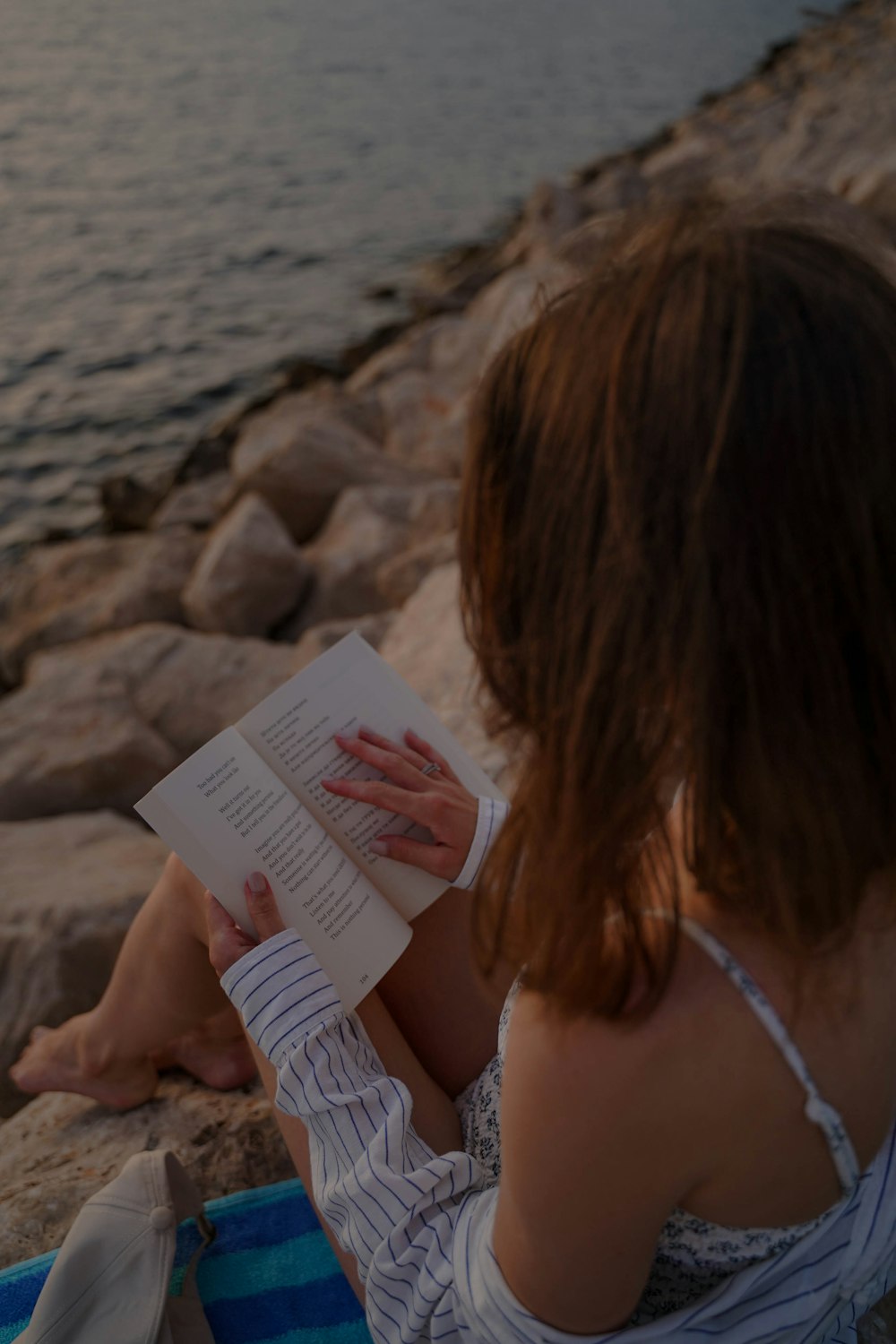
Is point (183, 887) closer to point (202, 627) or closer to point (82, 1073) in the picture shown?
point (82, 1073)

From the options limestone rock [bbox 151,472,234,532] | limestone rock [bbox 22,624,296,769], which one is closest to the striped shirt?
limestone rock [bbox 22,624,296,769]

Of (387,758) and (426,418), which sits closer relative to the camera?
(387,758)

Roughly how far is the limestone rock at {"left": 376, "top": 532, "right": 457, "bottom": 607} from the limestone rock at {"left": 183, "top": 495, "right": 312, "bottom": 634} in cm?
42

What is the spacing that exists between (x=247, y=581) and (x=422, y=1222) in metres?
3.18

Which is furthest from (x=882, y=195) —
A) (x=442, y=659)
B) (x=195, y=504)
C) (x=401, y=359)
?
(x=442, y=659)

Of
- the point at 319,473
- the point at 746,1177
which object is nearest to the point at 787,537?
the point at 746,1177

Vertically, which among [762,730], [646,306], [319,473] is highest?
[646,306]

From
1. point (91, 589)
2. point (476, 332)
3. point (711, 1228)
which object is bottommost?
point (91, 589)

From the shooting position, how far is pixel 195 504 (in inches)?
227

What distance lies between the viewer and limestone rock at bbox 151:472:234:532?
5.57 m

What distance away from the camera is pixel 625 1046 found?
79 centimetres

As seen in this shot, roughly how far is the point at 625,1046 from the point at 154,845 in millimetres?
2063

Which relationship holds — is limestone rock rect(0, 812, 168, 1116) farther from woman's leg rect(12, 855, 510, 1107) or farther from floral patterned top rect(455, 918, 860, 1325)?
floral patterned top rect(455, 918, 860, 1325)

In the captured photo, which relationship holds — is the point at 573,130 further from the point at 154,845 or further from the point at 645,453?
the point at 645,453
